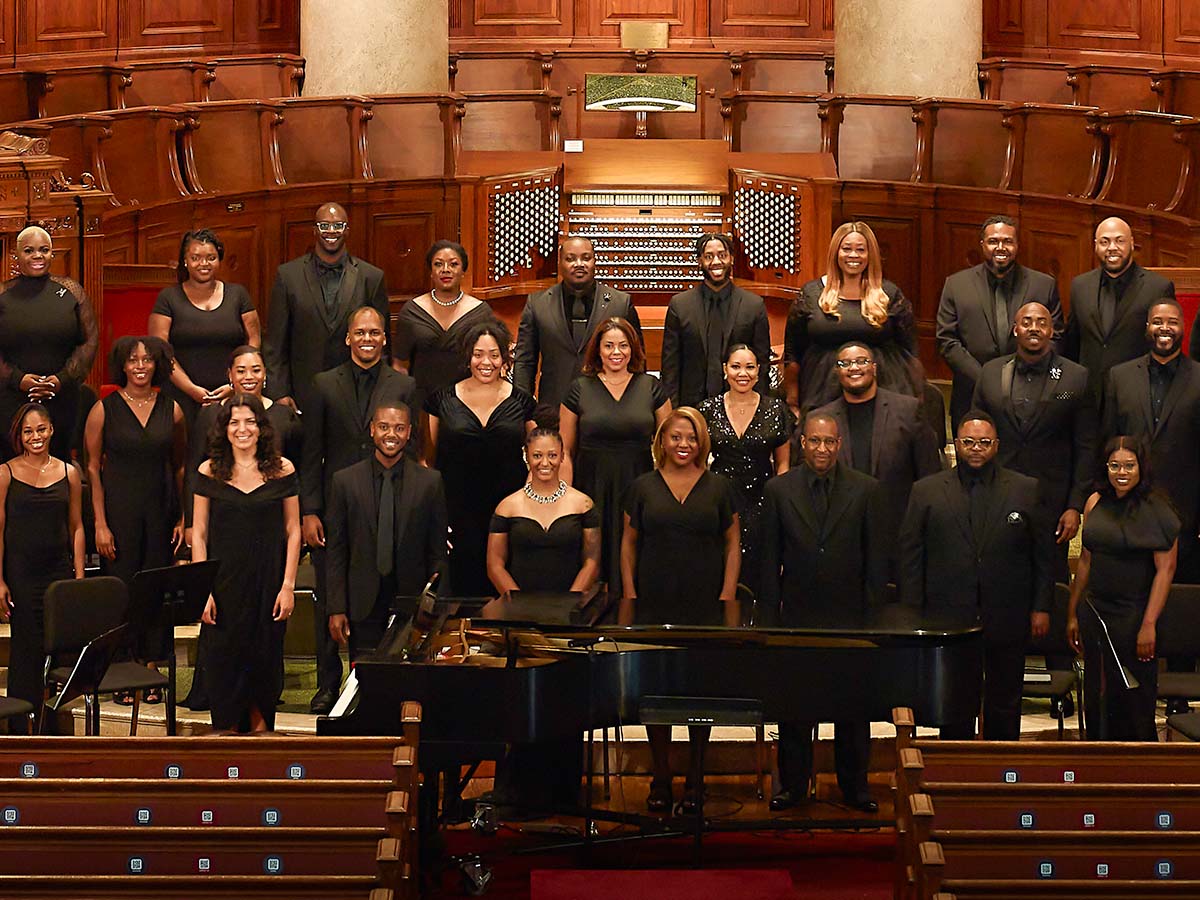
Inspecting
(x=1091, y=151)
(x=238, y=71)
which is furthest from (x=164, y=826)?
(x=238, y=71)

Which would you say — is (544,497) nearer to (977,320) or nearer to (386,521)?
(386,521)

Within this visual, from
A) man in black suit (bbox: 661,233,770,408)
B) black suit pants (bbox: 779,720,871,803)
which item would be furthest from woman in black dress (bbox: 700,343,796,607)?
black suit pants (bbox: 779,720,871,803)

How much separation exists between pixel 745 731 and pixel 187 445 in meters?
2.18

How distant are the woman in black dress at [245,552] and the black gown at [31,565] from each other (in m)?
0.51

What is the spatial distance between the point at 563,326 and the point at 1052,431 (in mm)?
1732

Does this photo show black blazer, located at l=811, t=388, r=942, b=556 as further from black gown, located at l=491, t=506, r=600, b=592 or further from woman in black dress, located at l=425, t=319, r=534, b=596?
woman in black dress, located at l=425, t=319, r=534, b=596

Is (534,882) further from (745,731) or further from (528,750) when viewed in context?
(745,731)

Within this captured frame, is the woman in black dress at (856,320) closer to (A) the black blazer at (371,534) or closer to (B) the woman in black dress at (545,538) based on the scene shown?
(B) the woman in black dress at (545,538)

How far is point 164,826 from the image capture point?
4609 mm

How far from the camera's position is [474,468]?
6.59 m

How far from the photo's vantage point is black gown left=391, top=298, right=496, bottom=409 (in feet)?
22.6

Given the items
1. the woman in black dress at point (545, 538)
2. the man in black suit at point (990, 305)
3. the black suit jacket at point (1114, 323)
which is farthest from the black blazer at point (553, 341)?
the black suit jacket at point (1114, 323)

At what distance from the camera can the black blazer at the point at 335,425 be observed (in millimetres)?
6426

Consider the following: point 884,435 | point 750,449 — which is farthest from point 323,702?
point 884,435
